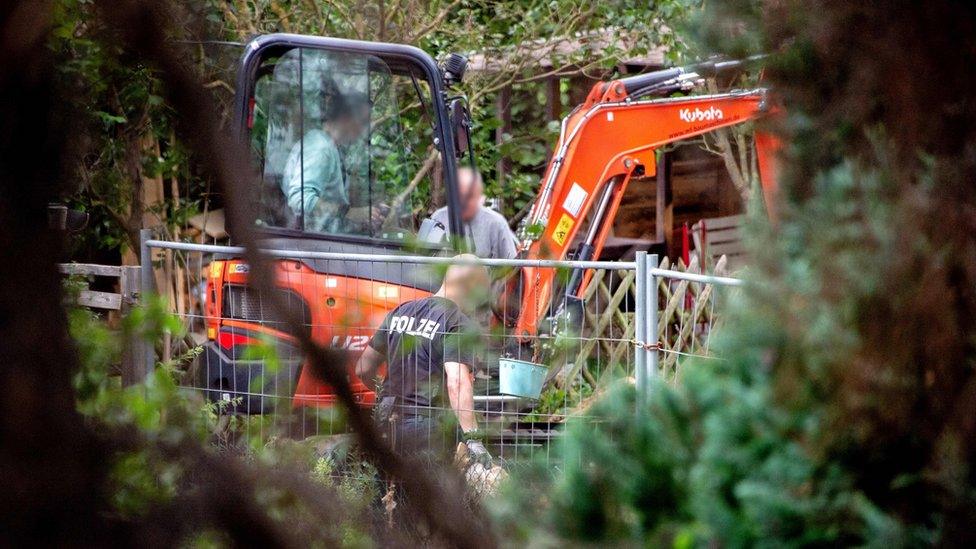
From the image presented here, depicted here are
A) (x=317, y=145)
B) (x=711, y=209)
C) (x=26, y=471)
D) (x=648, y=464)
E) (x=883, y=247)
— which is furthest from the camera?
(x=711, y=209)

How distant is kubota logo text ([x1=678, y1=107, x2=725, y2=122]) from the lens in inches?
334

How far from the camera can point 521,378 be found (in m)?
4.93

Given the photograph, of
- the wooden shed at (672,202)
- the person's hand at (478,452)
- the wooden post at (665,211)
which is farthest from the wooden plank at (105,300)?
the wooden post at (665,211)

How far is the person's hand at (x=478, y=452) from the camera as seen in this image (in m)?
3.21

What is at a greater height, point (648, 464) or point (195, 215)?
point (195, 215)

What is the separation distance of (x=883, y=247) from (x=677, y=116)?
7.06 meters

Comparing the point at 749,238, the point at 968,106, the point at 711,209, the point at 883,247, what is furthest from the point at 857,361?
the point at 711,209

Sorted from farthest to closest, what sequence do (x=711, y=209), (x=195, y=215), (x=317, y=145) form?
(x=711, y=209), (x=195, y=215), (x=317, y=145)

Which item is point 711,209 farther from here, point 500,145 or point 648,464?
point 648,464

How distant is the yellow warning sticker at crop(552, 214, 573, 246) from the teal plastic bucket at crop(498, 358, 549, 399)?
10.3ft

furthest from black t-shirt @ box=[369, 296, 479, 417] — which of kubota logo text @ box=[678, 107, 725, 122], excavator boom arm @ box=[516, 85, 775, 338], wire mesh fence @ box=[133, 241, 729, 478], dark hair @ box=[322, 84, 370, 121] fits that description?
kubota logo text @ box=[678, 107, 725, 122]

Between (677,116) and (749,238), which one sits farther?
(677,116)

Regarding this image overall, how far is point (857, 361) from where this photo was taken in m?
1.54

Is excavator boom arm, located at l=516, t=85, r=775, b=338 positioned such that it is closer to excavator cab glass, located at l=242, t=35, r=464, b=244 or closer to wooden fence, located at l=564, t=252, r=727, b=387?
wooden fence, located at l=564, t=252, r=727, b=387
